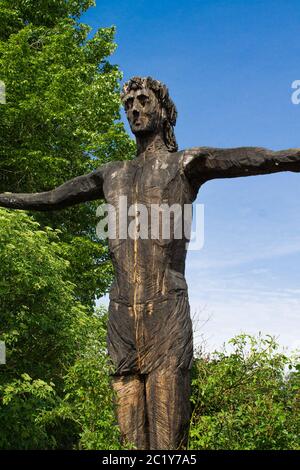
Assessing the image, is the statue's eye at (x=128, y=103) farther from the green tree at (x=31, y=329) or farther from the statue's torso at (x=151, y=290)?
the green tree at (x=31, y=329)

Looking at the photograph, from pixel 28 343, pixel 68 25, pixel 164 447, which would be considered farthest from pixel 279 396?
pixel 68 25

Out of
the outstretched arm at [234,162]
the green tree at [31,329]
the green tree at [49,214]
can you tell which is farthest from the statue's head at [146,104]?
the green tree at [31,329]

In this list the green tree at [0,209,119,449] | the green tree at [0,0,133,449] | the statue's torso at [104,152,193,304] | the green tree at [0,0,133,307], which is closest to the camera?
the statue's torso at [104,152,193,304]

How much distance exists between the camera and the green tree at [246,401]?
5594 millimetres

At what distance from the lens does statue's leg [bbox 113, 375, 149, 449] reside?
16.6 ft

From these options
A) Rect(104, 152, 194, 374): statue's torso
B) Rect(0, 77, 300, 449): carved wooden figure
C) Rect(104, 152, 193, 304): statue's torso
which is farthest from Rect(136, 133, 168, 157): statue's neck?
Rect(104, 152, 194, 374): statue's torso

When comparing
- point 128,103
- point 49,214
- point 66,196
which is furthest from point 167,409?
point 49,214

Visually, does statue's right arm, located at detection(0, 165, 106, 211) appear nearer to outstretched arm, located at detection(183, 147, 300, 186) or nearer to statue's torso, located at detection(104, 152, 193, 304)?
statue's torso, located at detection(104, 152, 193, 304)

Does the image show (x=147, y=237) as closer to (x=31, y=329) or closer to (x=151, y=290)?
(x=151, y=290)

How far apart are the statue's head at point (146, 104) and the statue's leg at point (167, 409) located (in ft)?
6.60

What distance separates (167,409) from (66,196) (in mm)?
2233

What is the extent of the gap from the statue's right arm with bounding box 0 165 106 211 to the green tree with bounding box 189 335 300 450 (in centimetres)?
187

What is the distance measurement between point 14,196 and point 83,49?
51.8ft

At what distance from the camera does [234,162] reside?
5.34 m
